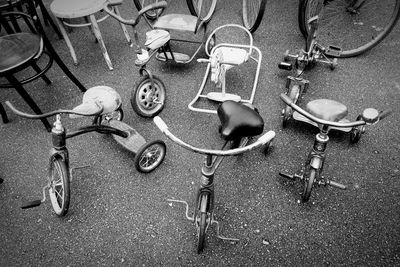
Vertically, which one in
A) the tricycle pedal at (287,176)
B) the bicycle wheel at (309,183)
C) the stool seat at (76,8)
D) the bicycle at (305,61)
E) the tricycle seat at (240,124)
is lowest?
the tricycle pedal at (287,176)

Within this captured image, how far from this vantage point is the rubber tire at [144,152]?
2518mm

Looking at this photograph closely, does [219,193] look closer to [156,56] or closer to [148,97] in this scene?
[148,97]

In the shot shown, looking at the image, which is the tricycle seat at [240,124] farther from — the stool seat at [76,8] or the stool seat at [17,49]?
the stool seat at [76,8]

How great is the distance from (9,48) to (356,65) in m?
3.81

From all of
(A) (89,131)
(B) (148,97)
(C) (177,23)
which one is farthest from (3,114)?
(C) (177,23)

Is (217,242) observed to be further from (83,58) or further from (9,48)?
(83,58)

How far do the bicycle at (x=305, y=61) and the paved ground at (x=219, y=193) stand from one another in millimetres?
142

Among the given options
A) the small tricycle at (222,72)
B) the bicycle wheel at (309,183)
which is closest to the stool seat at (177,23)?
the small tricycle at (222,72)

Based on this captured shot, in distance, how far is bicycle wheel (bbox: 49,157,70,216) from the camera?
2.25m

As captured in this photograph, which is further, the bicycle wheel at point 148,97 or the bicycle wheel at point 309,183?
the bicycle wheel at point 148,97

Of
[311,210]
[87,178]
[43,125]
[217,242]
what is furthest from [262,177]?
[43,125]

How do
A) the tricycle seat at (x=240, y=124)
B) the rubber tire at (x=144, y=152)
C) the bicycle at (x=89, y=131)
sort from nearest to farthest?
the tricycle seat at (x=240, y=124) < the bicycle at (x=89, y=131) < the rubber tire at (x=144, y=152)

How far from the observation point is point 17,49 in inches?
112

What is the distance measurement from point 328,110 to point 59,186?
2.31 metres
